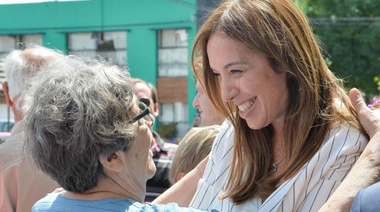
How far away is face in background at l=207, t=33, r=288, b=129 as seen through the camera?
228 centimetres

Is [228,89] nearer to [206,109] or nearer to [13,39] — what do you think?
[206,109]

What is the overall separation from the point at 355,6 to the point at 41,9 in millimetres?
11437

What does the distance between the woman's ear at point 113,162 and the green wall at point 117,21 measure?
823 inches

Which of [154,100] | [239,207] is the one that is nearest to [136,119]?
[239,207]

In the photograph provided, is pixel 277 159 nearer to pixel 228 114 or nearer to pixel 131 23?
pixel 228 114

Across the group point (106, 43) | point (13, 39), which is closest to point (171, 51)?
point (106, 43)

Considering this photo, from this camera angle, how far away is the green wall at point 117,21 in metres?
23.5

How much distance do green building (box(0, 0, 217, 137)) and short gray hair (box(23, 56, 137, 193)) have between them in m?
20.9

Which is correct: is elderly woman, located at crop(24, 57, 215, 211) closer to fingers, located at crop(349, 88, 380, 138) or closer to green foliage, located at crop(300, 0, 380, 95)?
fingers, located at crop(349, 88, 380, 138)

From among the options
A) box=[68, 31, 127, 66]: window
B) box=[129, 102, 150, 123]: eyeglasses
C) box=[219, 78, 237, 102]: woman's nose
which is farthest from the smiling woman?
box=[68, 31, 127, 66]: window

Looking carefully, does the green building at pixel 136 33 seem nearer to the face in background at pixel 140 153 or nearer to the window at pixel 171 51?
the window at pixel 171 51

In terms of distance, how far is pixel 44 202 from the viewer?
2.09m

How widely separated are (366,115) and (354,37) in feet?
76.2

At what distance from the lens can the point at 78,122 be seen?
1970 mm
